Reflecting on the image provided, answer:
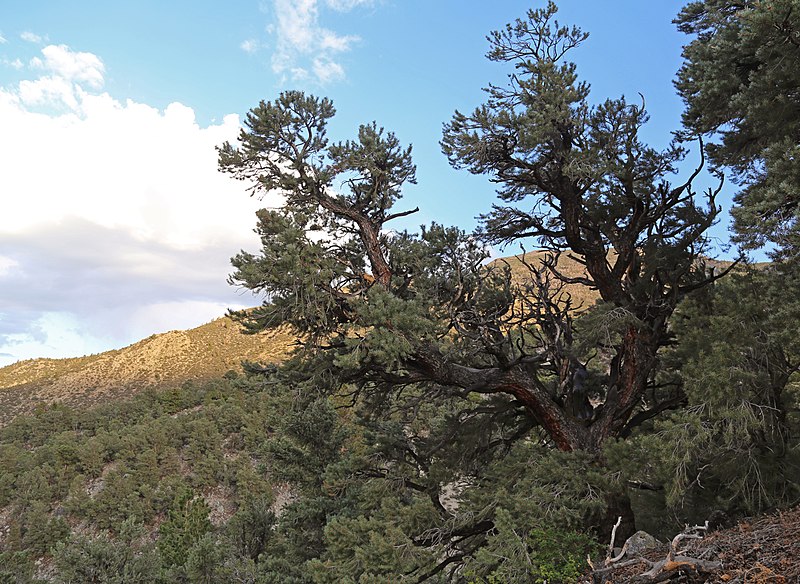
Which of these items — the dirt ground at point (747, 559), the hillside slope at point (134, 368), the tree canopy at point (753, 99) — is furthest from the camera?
Answer: the hillside slope at point (134, 368)

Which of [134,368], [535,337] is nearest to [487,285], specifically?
[535,337]

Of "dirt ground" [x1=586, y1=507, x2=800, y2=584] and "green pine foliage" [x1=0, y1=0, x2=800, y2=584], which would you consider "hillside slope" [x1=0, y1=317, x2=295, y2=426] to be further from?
"dirt ground" [x1=586, y1=507, x2=800, y2=584]

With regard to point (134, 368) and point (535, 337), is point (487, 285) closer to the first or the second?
point (535, 337)

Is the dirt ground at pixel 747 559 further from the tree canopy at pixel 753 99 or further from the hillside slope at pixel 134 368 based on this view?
the hillside slope at pixel 134 368

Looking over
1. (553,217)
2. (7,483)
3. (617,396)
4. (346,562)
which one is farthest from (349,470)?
(7,483)

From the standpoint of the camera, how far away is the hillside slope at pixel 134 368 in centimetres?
5306

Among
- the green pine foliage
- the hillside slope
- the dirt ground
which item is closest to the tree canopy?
the green pine foliage

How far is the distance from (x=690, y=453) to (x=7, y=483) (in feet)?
129

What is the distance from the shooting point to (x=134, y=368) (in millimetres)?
59531

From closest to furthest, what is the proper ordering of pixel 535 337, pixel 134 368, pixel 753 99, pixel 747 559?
pixel 747 559 → pixel 753 99 → pixel 535 337 → pixel 134 368

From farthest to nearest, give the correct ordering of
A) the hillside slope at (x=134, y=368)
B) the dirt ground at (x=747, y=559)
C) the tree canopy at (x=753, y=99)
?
the hillside slope at (x=134, y=368) < the tree canopy at (x=753, y=99) < the dirt ground at (x=747, y=559)

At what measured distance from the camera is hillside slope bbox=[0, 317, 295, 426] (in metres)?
53.1

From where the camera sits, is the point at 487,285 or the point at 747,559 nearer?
the point at 747,559

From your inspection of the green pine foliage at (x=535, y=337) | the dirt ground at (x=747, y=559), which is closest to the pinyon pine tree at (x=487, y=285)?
the green pine foliage at (x=535, y=337)
